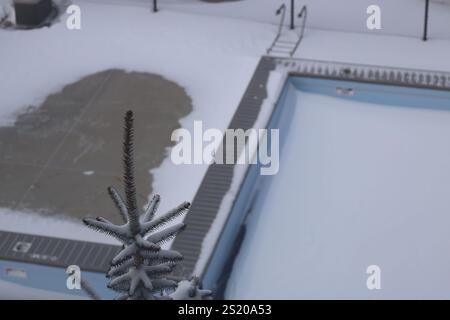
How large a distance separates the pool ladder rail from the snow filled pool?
0.61 m

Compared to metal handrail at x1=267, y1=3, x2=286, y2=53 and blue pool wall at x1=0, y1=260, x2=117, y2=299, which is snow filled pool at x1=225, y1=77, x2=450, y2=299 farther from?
blue pool wall at x1=0, y1=260, x2=117, y2=299

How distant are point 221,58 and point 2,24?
3121 millimetres

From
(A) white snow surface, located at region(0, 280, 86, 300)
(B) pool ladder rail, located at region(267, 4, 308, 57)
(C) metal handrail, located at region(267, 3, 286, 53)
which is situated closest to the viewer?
(A) white snow surface, located at region(0, 280, 86, 300)

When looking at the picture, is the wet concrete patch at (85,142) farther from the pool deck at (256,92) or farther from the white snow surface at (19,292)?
the white snow surface at (19,292)

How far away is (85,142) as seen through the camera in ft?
28.1

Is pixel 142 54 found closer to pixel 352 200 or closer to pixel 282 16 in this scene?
pixel 282 16

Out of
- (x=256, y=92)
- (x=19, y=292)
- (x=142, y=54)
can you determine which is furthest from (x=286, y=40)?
(x=19, y=292)

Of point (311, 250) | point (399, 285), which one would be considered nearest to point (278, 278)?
point (311, 250)

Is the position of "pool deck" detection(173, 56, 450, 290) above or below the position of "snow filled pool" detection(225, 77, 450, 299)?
above

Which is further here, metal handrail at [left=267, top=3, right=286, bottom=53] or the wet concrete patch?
metal handrail at [left=267, top=3, right=286, bottom=53]

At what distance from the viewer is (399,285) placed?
698 cm

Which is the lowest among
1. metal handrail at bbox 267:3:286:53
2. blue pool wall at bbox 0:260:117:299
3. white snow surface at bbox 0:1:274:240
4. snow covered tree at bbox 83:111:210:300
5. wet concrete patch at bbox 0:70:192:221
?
blue pool wall at bbox 0:260:117:299

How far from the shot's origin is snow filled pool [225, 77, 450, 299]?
707 centimetres

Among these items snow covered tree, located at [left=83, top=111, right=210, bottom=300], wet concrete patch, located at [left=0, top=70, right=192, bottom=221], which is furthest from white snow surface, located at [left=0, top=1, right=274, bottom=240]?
snow covered tree, located at [left=83, top=111, right=210, bottom=300]
